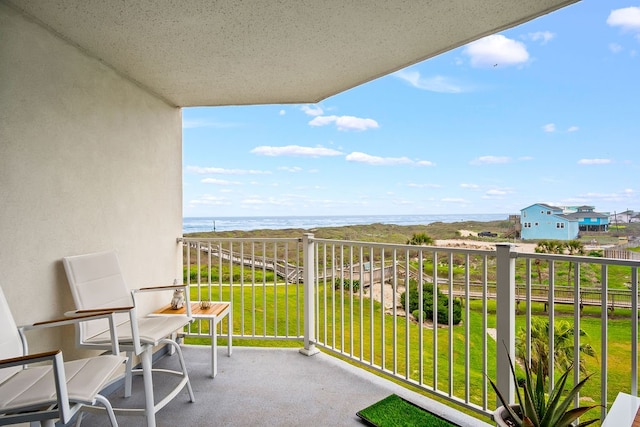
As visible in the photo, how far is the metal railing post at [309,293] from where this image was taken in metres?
3.40

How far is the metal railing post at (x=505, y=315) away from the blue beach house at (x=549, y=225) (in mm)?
4661

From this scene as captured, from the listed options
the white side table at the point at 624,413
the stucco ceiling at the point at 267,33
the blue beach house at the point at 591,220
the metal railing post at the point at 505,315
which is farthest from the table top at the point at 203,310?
the blue beach house at the point at 591,220

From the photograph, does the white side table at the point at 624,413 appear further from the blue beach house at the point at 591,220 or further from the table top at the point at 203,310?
the blue beach house at the point at 591,220

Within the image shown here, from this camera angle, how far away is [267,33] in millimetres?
2273

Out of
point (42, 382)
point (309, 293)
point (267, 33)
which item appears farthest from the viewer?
point (309, 293)

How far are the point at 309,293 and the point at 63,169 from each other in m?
2.24

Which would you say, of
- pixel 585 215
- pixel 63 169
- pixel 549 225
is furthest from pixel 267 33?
pixel 585 215

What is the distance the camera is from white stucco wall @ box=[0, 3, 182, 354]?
1.94 m

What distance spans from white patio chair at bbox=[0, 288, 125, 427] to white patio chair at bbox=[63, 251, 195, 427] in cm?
30

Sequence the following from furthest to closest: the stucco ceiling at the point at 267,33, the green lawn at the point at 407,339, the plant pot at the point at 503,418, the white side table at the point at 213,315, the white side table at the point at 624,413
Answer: the green lawn at the point at 407,339 < the white side table at the point at 213,315 < the stucco ceiling at the point at 267,33 < the plant pot at the point at 503,418 < the white side table at the point at 624,413

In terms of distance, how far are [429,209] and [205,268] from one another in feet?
31.1

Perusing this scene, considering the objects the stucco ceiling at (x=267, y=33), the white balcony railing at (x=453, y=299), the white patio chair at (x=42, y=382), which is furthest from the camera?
the stucco ceiling at (x=267, y=33)

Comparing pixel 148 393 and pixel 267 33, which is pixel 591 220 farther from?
pixel 148 393

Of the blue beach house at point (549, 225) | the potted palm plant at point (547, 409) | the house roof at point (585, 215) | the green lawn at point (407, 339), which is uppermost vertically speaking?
the house roof at point (585, 215)
